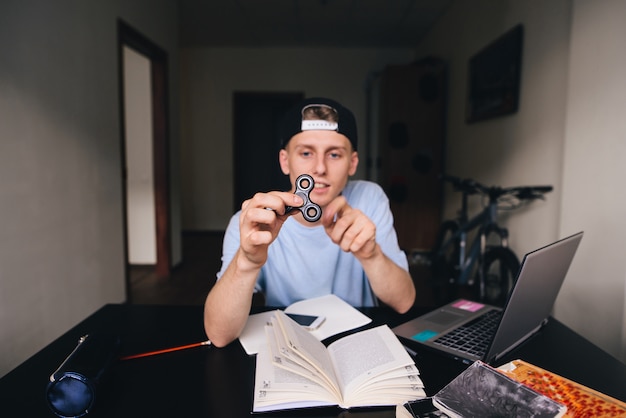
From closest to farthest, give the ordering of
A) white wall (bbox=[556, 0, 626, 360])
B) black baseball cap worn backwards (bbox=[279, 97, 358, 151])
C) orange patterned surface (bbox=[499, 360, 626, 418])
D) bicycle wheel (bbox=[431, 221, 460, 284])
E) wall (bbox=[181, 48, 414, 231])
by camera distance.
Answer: orange patterned surface (bbox=[499, 360, 626, 418])
black baseball cap worn backwards (bbox=[279, 97, 358, 151])
white wall (bbox=[556, 0, 626, 360])
bicycle wheel (bbox=[431, 221, 460, 284])
wall (bbox=[181, 48, 414, 231])

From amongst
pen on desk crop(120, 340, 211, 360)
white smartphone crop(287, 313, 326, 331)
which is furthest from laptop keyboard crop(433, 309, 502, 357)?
pen on desk crop(120, 340, 211, 360)

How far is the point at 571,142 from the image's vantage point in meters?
1.78

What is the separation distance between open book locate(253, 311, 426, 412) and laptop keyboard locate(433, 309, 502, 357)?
0.18 m

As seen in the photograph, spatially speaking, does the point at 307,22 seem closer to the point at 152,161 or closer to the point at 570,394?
the point at 152,161

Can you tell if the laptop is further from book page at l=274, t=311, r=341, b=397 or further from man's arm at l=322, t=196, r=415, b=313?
book page at l=274, t=311, r=341, b=397

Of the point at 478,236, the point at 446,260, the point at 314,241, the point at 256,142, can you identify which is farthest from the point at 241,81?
the point at 314,241

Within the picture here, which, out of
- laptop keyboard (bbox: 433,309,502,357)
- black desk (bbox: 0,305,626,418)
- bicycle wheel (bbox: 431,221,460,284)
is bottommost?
bicycle wheel (bbox: 431,221,460,284)

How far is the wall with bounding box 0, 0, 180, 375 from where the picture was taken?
1880mm

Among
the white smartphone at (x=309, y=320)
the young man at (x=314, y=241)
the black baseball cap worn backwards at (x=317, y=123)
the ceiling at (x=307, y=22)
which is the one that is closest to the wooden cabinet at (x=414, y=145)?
the ceiling at (x=307, y=22)

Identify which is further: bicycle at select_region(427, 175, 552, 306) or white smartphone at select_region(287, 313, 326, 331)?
bicycle at select_region(427, 175, 552, 306)

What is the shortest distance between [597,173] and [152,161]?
146 inches

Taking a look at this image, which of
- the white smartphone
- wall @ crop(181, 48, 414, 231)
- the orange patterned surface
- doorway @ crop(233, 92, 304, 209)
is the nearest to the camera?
the orange patterned surface

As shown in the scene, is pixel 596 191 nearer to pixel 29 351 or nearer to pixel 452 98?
pixel 29 351

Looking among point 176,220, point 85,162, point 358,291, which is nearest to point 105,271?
point 85,162
